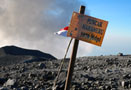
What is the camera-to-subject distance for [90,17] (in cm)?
741

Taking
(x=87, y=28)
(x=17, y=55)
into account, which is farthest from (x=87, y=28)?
(x=17, y=55)

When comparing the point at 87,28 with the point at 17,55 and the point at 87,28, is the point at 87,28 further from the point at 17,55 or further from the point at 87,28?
the point at 17,55

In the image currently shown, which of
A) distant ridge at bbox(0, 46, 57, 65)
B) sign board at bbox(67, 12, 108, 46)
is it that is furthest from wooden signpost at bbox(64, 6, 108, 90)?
distant ridge at bbox(0, 46, 57, 65)

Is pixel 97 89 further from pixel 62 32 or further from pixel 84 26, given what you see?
pixel 84 26

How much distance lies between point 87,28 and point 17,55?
777 inches

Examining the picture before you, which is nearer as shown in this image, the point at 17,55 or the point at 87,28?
the point at 87,28

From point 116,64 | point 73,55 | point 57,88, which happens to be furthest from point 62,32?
point 116,64

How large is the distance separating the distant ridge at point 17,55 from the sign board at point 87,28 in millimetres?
16233

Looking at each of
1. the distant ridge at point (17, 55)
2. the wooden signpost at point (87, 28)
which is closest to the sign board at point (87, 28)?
the wooden signpost at point (87, 28)

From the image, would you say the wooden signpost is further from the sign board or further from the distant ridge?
the distant ridge

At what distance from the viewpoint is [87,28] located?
738cm

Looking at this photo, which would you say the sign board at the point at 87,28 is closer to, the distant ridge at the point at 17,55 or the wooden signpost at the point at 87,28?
the wooden signpost at the point at 87,28

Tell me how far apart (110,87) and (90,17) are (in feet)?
14.0

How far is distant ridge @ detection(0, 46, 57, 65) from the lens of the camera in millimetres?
23891
